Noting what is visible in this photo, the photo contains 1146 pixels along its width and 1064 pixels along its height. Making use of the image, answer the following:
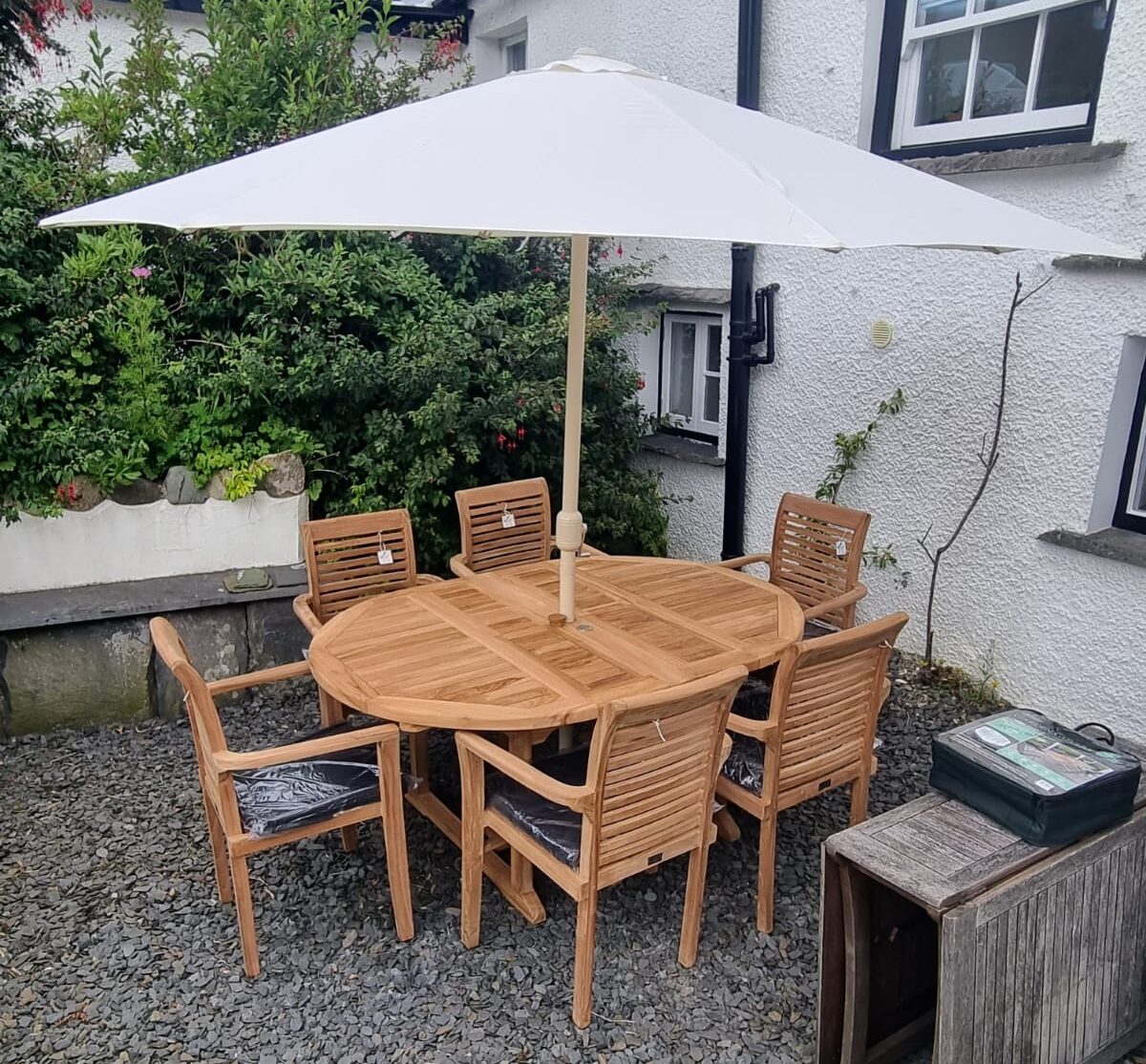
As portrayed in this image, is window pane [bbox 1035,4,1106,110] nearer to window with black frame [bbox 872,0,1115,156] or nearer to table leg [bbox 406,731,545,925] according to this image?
window with black frame [bbox 872,0,1115,156]

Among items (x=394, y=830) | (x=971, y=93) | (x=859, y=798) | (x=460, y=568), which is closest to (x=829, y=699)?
(x=859, y=798)

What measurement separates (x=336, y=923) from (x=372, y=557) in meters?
1.52

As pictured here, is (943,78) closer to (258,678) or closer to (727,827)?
(727,827)

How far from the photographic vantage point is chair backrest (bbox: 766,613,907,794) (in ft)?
9.06

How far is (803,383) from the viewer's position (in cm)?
529

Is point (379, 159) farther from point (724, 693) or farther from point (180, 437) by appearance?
point (180, 437)

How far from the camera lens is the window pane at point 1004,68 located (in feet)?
13.7

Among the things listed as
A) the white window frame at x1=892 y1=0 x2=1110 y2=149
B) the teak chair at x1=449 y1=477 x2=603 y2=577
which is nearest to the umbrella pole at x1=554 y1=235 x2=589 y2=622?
the teak chair at x1=449 y1=477 x2=603 y2=577

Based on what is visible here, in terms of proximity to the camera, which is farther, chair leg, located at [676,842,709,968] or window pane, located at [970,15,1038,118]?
window pane, located at [970,15,1038,118]

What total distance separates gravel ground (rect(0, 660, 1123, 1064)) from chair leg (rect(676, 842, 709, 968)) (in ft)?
0.17

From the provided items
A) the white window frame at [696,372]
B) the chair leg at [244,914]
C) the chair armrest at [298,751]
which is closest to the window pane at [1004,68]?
the white window frame at [696,372]

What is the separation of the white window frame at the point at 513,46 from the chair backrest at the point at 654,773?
6693mm

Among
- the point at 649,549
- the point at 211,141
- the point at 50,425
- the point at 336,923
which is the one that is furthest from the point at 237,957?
the point at 211,141

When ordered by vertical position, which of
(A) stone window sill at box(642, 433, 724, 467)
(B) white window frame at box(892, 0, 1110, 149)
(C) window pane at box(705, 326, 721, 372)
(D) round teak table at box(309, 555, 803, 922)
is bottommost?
(D) round teak table at box(309, 555, 803, 922)
